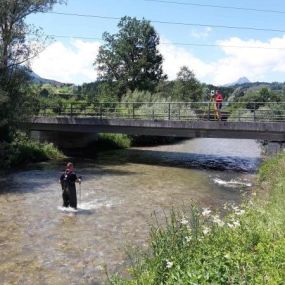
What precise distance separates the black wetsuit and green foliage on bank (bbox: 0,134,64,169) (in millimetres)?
11764

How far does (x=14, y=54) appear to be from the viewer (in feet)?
92.6

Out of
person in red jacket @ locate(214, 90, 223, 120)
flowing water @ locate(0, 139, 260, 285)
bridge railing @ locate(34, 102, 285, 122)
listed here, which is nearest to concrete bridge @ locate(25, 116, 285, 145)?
person in red jacket @ locate(214, 90, 223, 120)

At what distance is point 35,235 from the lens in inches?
494

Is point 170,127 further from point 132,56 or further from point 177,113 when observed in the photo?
point 132,56

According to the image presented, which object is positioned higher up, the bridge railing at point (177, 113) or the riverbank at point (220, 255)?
the bridge railing at point (177, 113)

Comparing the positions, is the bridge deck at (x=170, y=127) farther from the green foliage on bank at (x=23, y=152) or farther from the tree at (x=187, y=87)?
the tree at (x=187, y=87)

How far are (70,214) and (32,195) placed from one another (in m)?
3.76

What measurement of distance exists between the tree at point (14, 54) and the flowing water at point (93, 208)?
12.3 feet

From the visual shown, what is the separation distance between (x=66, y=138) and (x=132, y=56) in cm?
4099

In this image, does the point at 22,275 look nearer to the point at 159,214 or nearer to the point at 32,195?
the point at 159,214

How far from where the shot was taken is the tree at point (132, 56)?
7575 centimetres

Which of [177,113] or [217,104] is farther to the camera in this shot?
[177,113]

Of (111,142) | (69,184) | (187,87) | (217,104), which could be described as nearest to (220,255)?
(69,184)

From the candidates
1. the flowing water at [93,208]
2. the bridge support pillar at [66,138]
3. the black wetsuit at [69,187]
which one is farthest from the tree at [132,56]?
the black wetsuit at [69,187]
